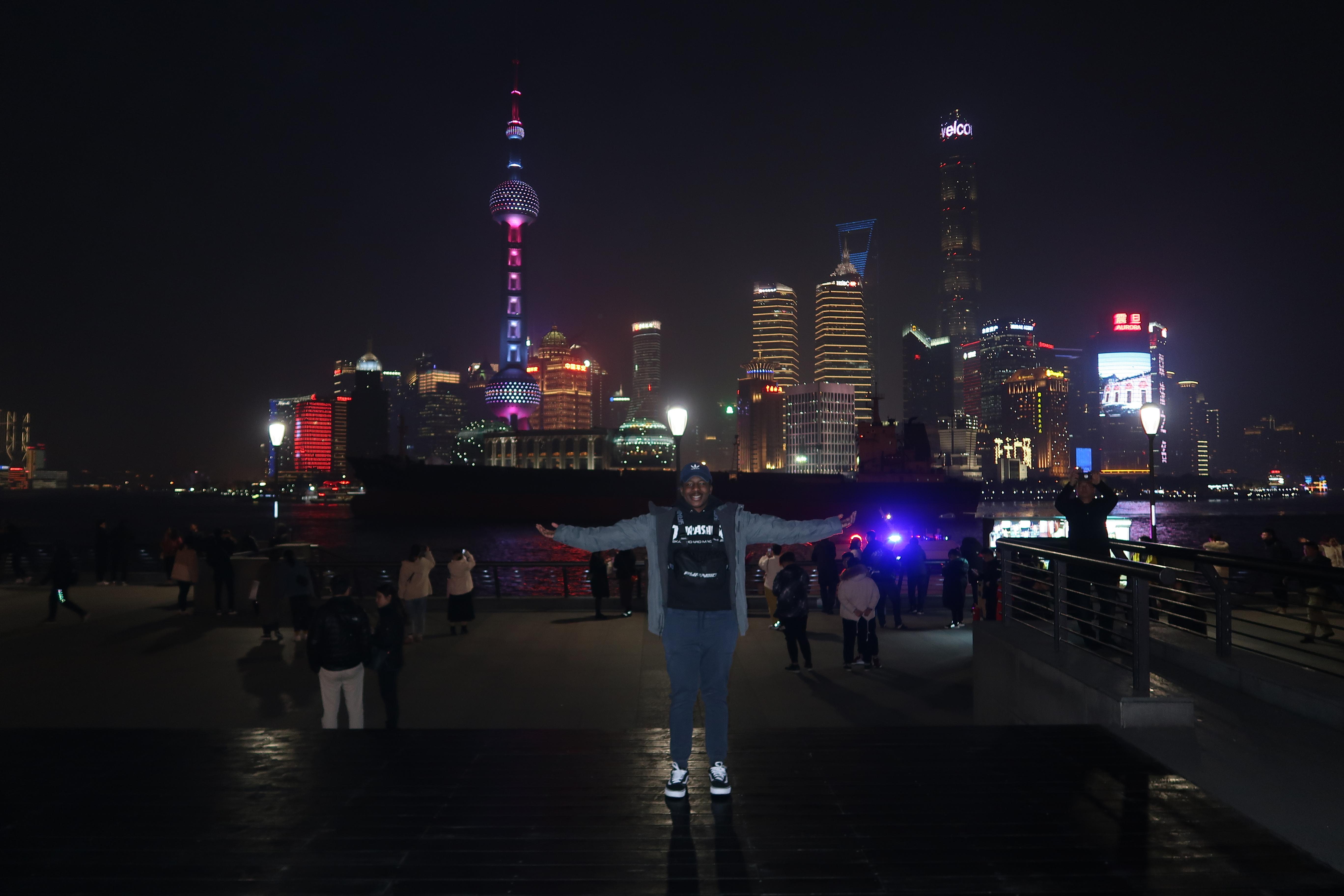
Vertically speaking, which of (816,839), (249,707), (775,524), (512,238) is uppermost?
(512,238)

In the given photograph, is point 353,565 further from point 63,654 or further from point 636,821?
point 636,821

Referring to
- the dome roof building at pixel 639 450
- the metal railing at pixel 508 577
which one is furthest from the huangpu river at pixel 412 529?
the dome roof building at pixel 639 450

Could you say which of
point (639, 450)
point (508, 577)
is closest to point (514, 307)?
point (639, 450)

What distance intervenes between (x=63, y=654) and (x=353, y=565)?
5.64 metres

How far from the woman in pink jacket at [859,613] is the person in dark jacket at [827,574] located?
339 cm

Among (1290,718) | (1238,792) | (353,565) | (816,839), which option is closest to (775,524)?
(816,839)

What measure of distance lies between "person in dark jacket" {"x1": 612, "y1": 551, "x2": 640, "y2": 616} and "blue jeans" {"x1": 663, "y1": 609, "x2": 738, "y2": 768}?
9901 millimetres

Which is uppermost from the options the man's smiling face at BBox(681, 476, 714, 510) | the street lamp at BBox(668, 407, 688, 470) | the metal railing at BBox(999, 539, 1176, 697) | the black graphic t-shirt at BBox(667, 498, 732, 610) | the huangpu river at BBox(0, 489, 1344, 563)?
the street lamp at BBox(668, 407, 688, 470)

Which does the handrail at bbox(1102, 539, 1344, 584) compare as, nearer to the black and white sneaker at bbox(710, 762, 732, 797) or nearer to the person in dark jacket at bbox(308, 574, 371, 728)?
the black and white sneaker at bbox(710, 762, 732, 797)

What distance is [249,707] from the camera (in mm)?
9164

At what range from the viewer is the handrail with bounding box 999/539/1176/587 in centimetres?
556

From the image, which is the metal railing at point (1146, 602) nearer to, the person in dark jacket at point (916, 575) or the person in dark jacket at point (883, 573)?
the person in dark jacket at point (883, 573)

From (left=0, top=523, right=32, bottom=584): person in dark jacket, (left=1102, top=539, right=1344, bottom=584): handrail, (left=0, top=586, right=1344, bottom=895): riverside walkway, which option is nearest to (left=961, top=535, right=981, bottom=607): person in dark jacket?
(left=1102, top=539, right=1344, bottom=584): handrail

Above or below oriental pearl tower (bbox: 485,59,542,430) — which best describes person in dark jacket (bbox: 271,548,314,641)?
below
